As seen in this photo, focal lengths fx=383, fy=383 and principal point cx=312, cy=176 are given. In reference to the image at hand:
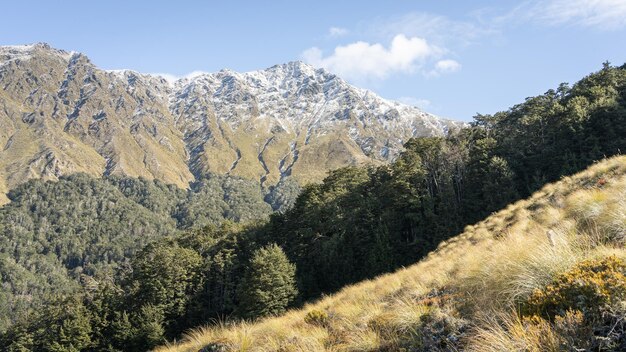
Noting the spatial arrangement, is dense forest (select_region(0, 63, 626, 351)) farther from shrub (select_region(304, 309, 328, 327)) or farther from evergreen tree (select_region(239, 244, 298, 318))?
shrub (select_region(304, 309, 328, 327))

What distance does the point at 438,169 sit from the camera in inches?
2768

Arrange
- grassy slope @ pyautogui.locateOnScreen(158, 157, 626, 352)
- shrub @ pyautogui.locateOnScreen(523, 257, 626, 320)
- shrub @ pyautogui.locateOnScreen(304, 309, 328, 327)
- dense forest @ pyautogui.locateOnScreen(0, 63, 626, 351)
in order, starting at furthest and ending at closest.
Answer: dense forest @ pyautogui.locateOnScreen(0, 63, 626, 351)
shrub @ pyautogui.locateOnScreen(304, 309, 328, 327)
grassy slope @ pyautogui.locateOnScreen(158, 157, 626, 352)
shrub @ pyautogui.locateOnScreen(523, 257, 626, 320)

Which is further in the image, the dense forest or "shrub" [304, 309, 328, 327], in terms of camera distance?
the dense forest

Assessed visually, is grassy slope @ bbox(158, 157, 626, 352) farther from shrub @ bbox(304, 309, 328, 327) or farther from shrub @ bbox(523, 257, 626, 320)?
shrub @ bbox(523, 257, 626, 320)

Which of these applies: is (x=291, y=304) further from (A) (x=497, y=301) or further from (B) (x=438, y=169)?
(A) (x=497, y=301)

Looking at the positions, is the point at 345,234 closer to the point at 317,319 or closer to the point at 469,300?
the point at 317,319

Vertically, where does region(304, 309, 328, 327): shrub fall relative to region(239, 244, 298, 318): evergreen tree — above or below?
above

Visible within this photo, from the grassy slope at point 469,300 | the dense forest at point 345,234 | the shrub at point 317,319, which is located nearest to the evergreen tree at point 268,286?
the dense forest at point 345,234

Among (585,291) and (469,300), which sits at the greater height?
(585,291)

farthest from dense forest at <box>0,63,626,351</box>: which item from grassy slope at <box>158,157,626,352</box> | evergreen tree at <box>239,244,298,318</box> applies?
grassy slope at <box>158,157,626,352</box>

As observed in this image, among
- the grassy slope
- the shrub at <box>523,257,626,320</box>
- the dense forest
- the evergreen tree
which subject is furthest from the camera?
the dense forest

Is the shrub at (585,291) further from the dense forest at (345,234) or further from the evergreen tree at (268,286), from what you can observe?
the dense forest at (345,234)

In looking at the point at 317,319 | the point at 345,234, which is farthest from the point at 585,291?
the point at 345,234

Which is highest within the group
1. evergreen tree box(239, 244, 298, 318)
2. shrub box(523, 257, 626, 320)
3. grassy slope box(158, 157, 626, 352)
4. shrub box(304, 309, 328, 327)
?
shrub box(523, 257, 626, 320)
